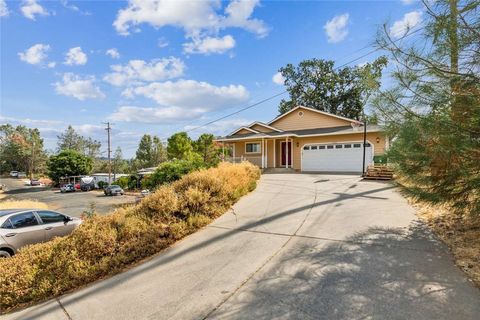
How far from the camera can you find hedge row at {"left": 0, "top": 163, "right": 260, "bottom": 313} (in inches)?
199

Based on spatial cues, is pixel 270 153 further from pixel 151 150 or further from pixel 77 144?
pixel 77 144

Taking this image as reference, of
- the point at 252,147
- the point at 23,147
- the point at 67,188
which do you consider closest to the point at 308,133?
the point at 252,147

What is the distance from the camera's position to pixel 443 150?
390 cm

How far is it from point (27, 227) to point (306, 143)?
16.9 meters

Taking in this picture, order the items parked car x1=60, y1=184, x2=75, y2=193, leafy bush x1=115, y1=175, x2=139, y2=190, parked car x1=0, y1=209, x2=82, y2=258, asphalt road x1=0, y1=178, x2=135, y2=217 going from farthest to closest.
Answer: parked car x1=60, y1=184, x2=75, y2=193, leafy bush x1=115, y1=175, x2=139, y2=190, asphalt road x1=0, y1=178, x2=135, y2=217, parked car x1=0, y1=209, x2=82, y2=258

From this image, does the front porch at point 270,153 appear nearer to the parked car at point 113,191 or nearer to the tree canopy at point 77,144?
the parked car at point 113,191

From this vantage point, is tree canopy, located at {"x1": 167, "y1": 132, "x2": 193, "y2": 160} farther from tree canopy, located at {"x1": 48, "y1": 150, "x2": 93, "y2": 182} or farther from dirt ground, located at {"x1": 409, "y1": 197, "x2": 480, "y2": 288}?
dirt ground, located at {"x1": 409, "y1": 197, "x2": 480, "y2": 288}

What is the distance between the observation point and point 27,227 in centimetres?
767

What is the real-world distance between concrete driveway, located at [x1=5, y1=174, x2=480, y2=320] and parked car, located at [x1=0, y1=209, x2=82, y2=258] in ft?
11.1

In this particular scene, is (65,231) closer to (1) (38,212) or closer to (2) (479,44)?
(1) (38,212)

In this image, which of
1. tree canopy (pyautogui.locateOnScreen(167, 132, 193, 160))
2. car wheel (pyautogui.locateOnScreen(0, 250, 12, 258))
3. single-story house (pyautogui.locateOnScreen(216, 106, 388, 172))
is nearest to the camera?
car wheel (pyautogui.locateOnScreen(0, 250, 12, 258))

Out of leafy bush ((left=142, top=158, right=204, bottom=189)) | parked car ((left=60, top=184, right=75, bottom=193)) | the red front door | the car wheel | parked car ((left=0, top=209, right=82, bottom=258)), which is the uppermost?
the red front door

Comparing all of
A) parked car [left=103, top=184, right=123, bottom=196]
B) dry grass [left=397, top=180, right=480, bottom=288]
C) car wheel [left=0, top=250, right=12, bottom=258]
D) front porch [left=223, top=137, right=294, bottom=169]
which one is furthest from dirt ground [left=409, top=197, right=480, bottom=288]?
parked car [left=103, top=184, right=123, bottom=196]

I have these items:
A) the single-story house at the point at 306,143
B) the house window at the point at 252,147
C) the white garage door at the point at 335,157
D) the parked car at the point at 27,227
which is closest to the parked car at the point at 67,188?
the single-story house at the point at 306,143
